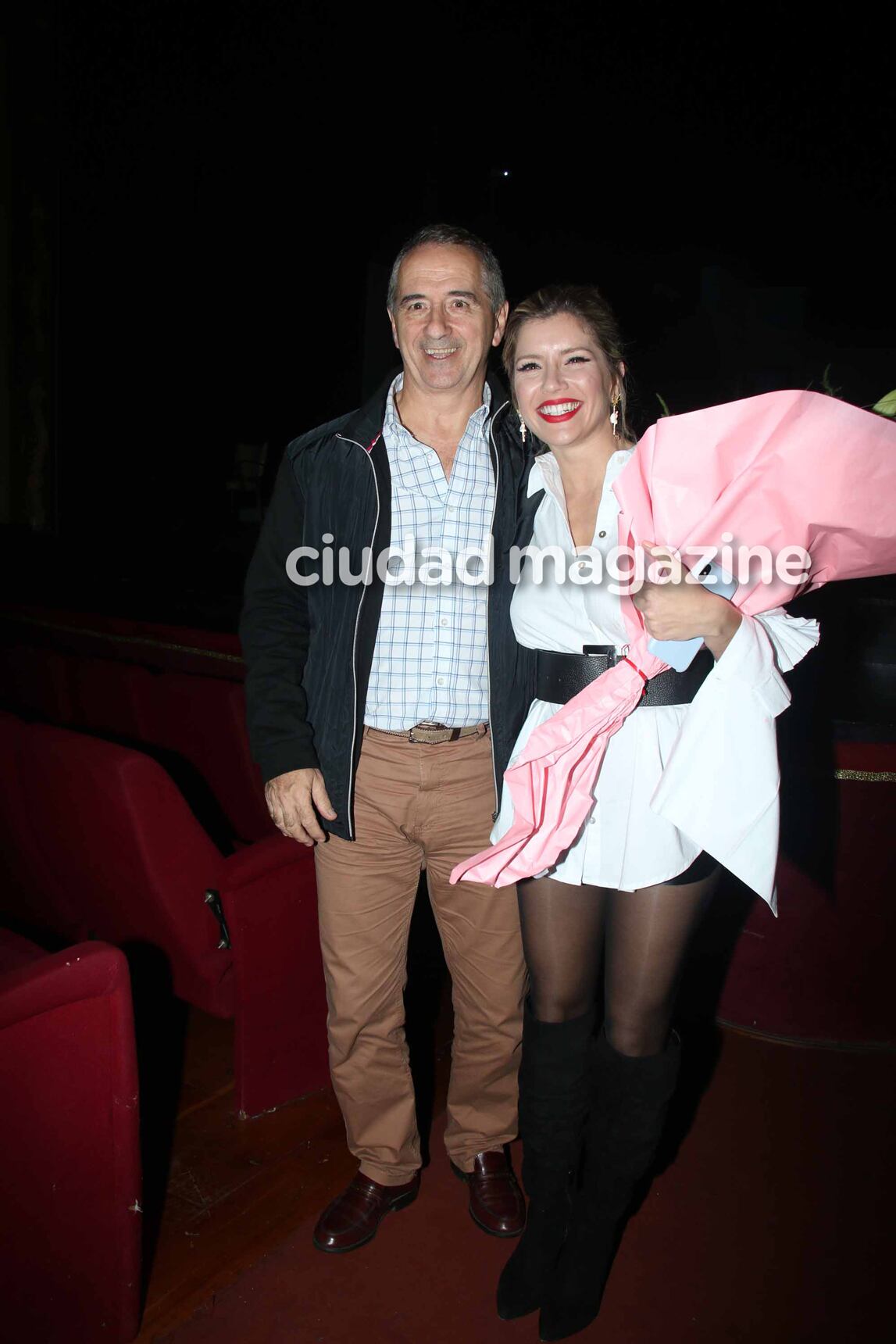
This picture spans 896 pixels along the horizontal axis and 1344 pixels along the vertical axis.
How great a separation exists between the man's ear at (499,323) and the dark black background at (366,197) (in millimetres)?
2363

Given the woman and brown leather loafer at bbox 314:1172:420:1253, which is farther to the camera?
brown leather loafer at bbox 314:1172:420:1253

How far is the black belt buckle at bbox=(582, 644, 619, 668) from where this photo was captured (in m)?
1.20

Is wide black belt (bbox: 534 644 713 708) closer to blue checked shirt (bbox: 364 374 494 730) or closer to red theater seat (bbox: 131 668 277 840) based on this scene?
blue checked shirt (bbox: 364 374 494 730)

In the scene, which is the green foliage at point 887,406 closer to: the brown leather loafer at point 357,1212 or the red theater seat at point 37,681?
the brown leather loafer at point 357,1212

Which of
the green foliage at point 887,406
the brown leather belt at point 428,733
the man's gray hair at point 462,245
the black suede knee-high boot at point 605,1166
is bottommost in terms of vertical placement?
the black suede knee-high boot at point 605,1166

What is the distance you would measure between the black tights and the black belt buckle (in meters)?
0.31

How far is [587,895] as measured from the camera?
1269 millimetres

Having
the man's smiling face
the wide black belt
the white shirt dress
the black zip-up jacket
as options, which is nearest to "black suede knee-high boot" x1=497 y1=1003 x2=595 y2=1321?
the white shirt dress

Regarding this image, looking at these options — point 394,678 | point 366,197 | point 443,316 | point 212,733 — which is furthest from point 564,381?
point 366,197

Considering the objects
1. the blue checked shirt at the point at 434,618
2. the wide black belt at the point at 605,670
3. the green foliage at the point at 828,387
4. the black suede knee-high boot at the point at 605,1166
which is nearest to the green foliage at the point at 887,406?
the green foliage at the point at 828,387

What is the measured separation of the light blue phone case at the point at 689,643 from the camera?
111cm

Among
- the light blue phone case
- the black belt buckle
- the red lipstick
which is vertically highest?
the red lipstick

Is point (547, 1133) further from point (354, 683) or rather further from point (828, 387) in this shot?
point (828, 387)

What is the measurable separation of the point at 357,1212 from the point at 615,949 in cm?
70
